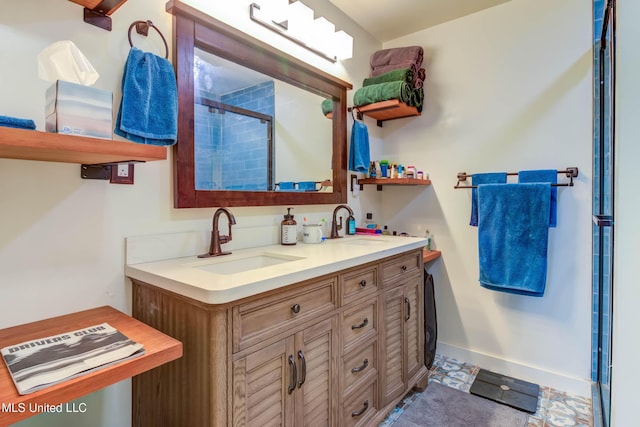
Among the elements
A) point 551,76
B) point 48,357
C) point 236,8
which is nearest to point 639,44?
point 551,76

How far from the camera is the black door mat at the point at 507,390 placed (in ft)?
6.31

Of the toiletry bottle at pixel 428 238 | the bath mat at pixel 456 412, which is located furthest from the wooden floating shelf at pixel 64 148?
the toiletry bottle at pixel 428 238

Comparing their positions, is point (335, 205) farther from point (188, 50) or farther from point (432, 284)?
point (188, 50)

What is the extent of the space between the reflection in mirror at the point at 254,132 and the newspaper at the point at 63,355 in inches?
28.9

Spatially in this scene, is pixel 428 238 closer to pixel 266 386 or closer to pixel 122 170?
pixel 266 386

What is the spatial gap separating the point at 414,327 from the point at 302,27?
5.99 feet

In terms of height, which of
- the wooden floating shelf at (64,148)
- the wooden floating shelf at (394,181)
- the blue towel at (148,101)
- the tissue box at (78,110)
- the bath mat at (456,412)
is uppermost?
the blue towel at (148,101)

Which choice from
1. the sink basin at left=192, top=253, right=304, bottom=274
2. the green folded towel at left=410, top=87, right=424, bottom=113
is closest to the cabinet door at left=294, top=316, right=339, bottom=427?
the sink basin at left=192, top=253, right=304, bottom=274

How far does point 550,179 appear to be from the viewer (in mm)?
1992

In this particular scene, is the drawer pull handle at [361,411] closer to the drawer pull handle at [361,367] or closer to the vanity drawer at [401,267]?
the drawer pull handle at [361,367]

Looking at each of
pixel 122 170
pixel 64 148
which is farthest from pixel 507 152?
pixel 64 148

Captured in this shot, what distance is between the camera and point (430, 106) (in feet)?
8.28

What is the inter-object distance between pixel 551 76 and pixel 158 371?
2577 mm

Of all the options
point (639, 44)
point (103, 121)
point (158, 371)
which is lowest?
point (158, 371)
